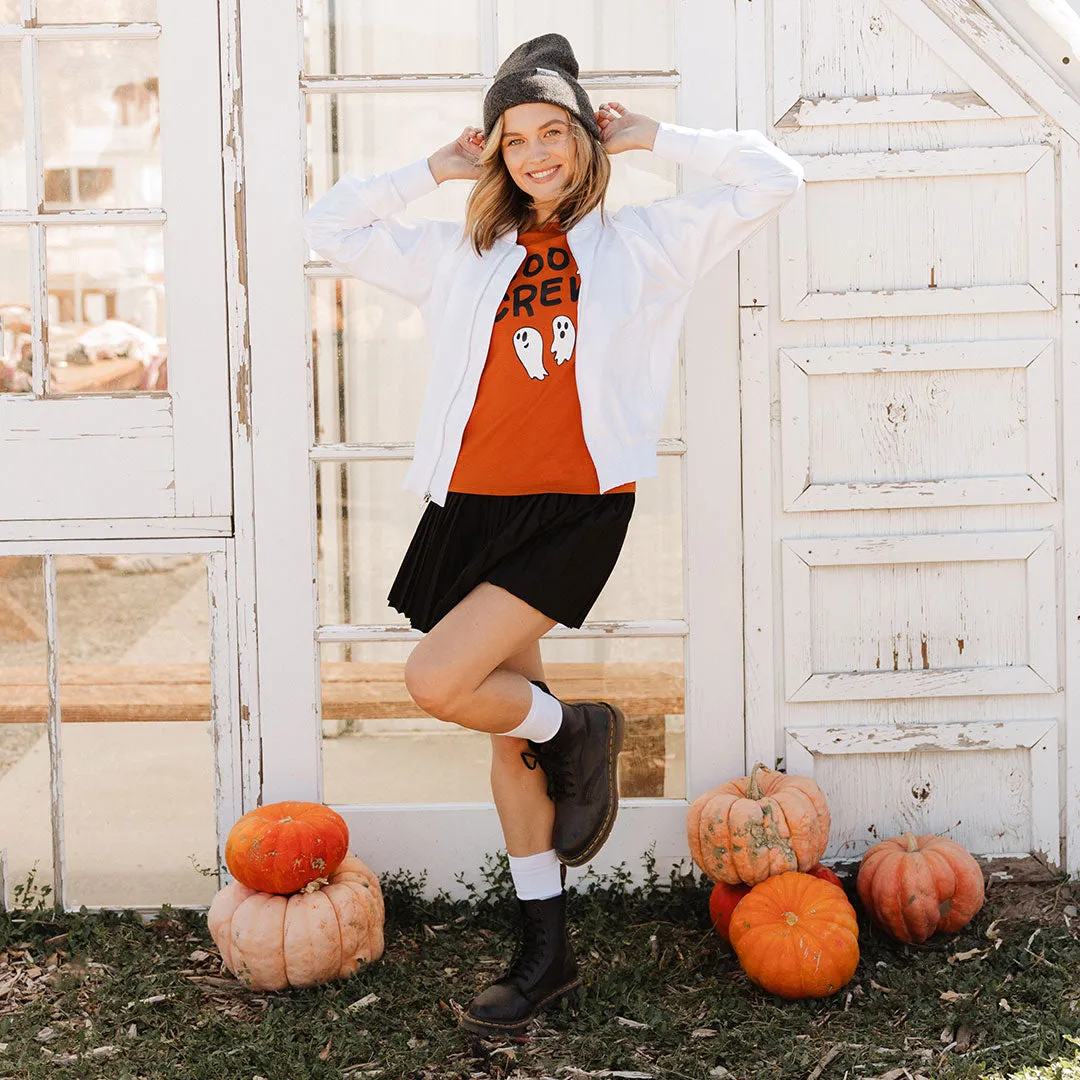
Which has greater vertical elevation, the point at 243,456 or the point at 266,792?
the point at 243,456

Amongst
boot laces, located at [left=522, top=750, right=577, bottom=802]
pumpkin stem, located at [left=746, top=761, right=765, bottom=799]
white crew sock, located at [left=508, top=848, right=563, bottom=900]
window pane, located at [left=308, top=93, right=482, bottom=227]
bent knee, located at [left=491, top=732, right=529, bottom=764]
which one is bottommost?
white crew sock, located at [left=508, top=848, right=563, bottom=900]

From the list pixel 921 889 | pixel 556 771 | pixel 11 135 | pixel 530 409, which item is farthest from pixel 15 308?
pixel 921 889

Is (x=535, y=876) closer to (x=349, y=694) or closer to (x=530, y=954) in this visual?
(x=530, y=954)

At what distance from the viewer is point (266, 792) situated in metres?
3.20

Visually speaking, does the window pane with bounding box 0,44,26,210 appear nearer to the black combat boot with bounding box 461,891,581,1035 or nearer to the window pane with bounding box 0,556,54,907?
the window pane with bounding box 0,556,54,907

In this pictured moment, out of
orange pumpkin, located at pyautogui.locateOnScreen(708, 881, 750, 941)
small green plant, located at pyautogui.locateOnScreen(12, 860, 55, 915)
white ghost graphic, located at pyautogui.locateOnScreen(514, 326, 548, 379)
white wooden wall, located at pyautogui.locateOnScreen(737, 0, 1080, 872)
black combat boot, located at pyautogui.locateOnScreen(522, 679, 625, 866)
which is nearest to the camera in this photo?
white ghost graphic, located at pyautogui.locateOnScreen(514, 326, 548, 379)

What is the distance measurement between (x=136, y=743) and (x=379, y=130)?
1.74 m

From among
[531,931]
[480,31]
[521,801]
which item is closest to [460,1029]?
[531,931]

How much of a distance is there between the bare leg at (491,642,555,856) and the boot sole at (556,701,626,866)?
69 mm

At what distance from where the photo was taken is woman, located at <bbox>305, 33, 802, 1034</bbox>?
2.53 metres

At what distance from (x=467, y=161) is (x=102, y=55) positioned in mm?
1094

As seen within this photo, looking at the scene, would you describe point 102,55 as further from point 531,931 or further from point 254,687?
point 531,931

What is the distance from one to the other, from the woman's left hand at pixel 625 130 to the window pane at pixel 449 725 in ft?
4.14

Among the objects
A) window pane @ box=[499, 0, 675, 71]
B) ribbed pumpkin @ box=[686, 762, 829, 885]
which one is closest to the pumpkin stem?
ribbed pumpkin @ box=[686, 762, 829, 885]
